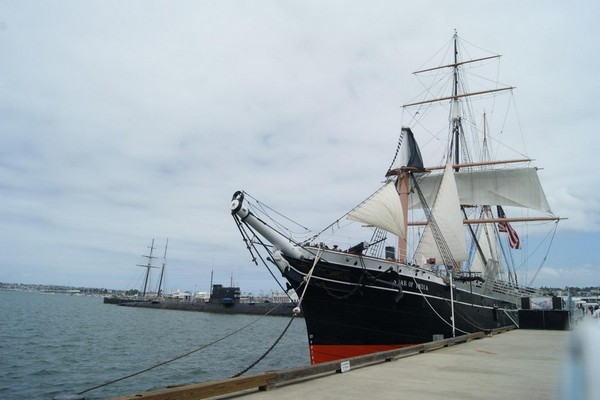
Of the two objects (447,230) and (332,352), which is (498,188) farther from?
(332,352)

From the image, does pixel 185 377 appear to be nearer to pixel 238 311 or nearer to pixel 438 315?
pixel 438 315

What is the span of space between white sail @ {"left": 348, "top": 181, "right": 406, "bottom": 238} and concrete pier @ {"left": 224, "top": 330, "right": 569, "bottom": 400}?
8.37 metres

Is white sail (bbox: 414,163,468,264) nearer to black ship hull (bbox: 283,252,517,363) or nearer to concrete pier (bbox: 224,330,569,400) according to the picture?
black ship hull (bbox: 283,252,517,363)

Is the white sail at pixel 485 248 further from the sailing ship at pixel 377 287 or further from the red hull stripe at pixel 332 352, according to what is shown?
the red hull stripe at pixel 332 352

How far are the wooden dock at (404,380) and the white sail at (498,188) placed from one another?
29057 mm

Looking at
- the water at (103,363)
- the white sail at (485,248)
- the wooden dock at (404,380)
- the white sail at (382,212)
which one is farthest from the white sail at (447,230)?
the wooden dock at (404,380)

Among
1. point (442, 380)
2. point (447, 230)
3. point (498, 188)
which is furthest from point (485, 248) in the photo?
point (442, 380)

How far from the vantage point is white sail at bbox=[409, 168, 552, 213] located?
3859 centimetres

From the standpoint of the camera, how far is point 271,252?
1767 cm

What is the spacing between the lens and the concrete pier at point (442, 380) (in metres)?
7.32

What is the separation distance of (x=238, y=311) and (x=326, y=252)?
86.7 metres

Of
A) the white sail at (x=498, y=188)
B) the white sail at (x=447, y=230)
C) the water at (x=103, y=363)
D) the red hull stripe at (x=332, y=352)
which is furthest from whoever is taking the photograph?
the white sail at (x=498, y=188)

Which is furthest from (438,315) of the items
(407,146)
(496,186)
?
(496,186)

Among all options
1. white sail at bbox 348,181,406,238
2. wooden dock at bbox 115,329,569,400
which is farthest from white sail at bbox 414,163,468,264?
wooden dock at bbox 115,329,569,400
